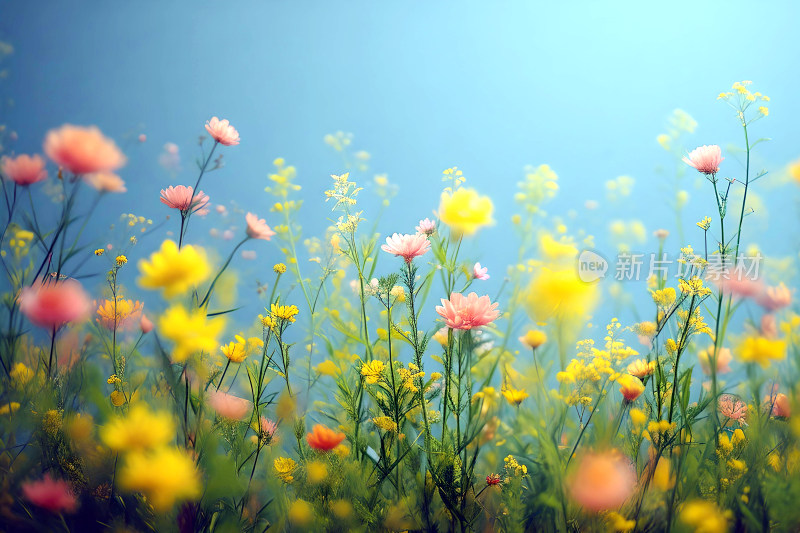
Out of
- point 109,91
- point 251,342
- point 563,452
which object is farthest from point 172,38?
point 563,452

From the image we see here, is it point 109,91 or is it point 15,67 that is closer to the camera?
point 15,67

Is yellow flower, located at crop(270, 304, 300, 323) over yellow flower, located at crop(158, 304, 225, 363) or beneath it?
over

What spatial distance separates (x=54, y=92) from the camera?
812 millimetres

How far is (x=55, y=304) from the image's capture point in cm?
55

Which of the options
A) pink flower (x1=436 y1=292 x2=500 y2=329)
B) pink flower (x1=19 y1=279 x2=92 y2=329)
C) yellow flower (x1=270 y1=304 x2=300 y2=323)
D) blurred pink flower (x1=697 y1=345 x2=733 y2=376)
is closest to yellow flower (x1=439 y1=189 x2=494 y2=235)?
pink flower (x1=436 y1=292 x2=500 y2=329)

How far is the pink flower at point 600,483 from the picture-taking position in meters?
0.54

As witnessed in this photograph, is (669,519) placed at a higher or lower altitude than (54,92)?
lower

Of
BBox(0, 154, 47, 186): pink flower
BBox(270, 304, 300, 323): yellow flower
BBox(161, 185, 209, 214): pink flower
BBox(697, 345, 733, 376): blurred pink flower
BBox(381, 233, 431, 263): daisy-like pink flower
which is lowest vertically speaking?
BBox(697, 345, 733, 376): blurred pink flower

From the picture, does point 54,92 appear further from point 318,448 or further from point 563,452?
point 563,452

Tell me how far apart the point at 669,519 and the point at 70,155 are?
2.70 ft

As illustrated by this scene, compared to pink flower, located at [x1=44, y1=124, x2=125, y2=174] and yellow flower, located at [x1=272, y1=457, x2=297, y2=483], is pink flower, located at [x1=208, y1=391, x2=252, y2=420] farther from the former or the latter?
pink flower, located at [x1=44, y1=124, x2=125, y2=174]

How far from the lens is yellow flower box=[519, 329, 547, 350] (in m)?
0.62

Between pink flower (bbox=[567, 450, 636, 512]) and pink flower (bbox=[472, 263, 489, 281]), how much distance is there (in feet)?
0.86

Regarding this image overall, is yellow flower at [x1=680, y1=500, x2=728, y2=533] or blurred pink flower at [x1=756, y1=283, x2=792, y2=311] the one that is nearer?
yellow flower at [x1=680, y1=500, x2=728, y2=533]
